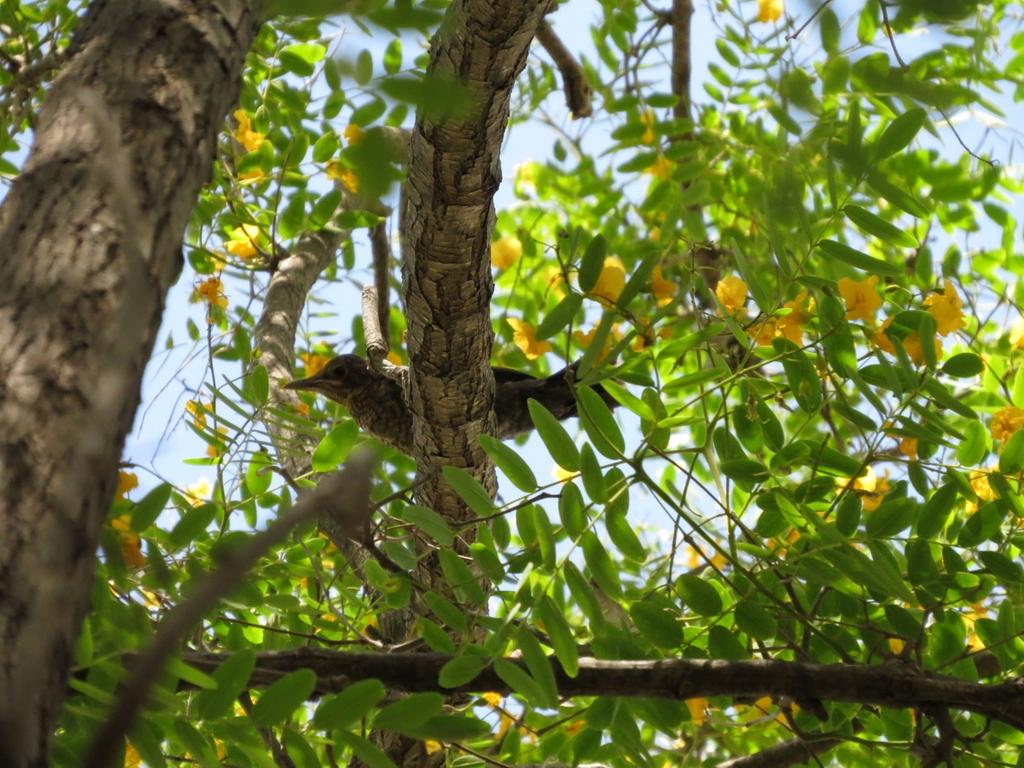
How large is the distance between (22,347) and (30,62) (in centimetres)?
226

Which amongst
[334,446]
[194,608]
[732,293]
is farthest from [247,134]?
[194,608]

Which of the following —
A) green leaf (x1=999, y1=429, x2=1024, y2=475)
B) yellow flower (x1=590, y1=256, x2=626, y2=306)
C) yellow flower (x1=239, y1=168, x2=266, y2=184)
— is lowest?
green leaf (x1=999, y1=429, x2=1024, y2=475)

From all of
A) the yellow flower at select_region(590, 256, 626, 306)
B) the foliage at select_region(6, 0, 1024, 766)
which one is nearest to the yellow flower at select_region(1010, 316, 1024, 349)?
the foliage at select_region(6, 0, 1024, 766)

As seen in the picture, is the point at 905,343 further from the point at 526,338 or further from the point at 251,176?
the point at 251,176

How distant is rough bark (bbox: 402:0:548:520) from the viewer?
1.59 metres

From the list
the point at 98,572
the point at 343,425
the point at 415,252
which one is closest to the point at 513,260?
the point at 415,252

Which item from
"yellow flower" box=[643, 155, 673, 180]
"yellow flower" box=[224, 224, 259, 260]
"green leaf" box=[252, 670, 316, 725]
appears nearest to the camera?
"green leaf" box=[252, 670, 316, 725]

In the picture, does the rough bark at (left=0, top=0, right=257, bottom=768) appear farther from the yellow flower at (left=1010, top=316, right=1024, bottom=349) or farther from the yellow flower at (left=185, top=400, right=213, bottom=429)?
the yellow flower at (left=1010, top=316, right=1024, bottom=349)

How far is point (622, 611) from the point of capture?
1775 millimetres

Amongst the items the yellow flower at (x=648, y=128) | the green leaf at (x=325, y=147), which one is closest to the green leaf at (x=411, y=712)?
the green leaf at (x=325, y=147)

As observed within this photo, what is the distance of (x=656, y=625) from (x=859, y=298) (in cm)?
69

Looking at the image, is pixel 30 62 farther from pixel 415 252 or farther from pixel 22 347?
pixel 22 347

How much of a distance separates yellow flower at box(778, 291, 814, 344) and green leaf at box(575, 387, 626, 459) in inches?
16.4

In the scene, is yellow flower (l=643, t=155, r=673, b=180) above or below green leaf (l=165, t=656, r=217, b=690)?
above
